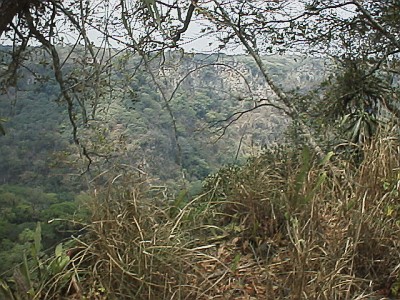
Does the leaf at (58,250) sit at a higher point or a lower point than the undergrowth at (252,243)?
higher

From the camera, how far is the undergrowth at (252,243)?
1.63 meters

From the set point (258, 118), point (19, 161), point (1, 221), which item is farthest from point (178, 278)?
point (19, 161)

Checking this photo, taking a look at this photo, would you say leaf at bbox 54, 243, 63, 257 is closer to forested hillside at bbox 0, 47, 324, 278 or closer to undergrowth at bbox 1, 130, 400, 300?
undergrowth at bbox 1, 130, 400, 300

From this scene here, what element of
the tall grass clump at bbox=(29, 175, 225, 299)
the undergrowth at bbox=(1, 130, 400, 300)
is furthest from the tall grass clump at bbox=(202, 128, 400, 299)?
the tall grass clump at bbox=(29, 175, 225, 299)

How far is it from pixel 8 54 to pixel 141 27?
57.4 inches

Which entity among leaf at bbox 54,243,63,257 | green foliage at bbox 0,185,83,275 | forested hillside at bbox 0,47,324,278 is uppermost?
forested hillside at bbox 0,47,324,278

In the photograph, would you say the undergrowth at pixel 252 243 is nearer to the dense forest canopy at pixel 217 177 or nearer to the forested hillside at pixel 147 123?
the dense forest canopy at pixel 217 177

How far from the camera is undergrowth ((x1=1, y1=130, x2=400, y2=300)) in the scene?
1627 mm

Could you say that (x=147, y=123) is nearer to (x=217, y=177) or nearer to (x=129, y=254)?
(x=217, y=177)

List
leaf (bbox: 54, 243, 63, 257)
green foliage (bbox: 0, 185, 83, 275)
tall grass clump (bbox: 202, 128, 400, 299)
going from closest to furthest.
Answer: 1. tall grass clump (bbox: 202, 128, 400, 299)
2. leaf (bbox: 54, 243, 63, 257)
3. green foliage (bbox: 0, 185, 83, 275)

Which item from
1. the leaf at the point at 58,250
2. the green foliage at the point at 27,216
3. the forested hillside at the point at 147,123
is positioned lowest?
the green foliage at the point at 27,216

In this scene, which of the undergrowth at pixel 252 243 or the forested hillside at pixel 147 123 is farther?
the forested hillside at pixel 147 123

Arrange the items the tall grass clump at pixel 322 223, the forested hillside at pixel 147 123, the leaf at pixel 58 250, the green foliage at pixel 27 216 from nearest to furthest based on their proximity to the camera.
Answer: the tall grass clump at pixel 322 223
the leaf at pixel 58 250
the green foliage at pixel 27 216
the forested hillside at pixel 147 123

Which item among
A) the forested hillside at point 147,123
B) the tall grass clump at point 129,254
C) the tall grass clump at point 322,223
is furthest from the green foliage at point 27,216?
the tall grass clump at point 322,223
